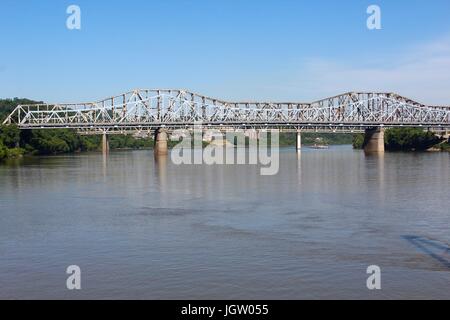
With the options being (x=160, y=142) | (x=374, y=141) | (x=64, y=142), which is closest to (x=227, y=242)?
(x=160, y=142)

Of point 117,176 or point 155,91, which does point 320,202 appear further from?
point 155,91

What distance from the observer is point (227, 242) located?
17359mm

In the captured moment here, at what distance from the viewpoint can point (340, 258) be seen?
15219 millimetres

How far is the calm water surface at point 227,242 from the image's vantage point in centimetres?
1291

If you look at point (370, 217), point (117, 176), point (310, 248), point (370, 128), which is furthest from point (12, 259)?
point (370, 128)

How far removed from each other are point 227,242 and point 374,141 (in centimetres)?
7863

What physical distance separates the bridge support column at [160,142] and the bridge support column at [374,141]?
27.7m

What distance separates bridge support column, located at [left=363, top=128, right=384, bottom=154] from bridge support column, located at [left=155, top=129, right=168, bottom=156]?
27743 millimetres

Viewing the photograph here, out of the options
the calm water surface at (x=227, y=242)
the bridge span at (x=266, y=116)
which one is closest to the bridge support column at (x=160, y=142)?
the bridge span at (x=266, y=116)

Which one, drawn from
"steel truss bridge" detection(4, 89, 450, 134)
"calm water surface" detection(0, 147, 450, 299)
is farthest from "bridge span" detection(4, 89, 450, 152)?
"calm water surface" detection(0, 147, 450, 299)

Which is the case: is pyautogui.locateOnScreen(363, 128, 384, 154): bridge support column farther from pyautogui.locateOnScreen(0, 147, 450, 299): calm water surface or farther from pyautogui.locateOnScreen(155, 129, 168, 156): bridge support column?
pyautogui.locateOnScreen(0, 147, 450, 299): calm water surface

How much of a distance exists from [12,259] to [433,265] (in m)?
Answer: 9.78

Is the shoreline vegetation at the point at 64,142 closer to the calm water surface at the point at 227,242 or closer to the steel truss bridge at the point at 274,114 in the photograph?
the steel truss bridge at the point at 274,114

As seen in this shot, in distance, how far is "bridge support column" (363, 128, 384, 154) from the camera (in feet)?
295
